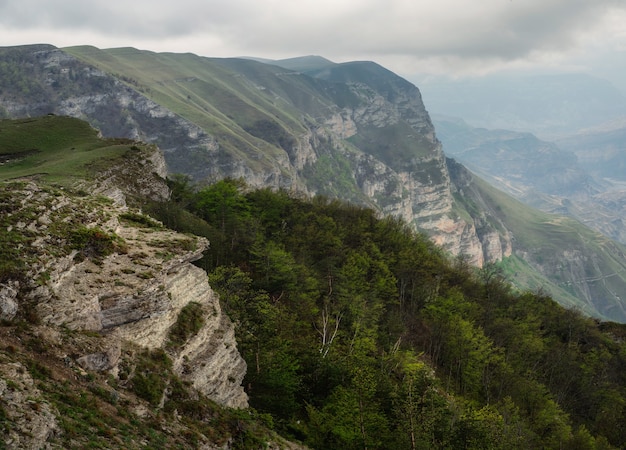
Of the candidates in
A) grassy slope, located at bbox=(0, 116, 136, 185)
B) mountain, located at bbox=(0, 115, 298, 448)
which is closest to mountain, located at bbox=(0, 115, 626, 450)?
mountain, located at bbox=(0, 115, 298, 448)

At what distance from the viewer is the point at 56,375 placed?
62.2ft

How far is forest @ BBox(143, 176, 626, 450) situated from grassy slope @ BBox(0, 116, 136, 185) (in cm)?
1261

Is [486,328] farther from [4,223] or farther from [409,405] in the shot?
[4,223]

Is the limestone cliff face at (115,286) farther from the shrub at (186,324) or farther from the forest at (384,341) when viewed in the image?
the forest at (384,341)

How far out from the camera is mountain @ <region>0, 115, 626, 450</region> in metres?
20.7

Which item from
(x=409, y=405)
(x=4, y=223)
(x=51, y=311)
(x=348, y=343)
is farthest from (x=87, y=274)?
(x=348, y=343)

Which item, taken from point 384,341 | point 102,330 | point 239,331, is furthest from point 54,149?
point 384,341

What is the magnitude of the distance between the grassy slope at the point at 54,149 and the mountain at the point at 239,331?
0.49 meters

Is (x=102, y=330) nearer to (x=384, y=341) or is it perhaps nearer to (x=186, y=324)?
(x=186, y=324)

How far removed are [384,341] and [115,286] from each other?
44.8 metres

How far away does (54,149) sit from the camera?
2908 inches

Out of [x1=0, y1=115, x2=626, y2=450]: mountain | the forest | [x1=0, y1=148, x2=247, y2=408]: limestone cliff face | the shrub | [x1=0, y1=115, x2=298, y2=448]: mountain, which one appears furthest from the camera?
the forest

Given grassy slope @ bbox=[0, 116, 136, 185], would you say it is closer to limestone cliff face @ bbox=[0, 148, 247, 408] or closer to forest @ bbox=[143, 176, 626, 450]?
forest @ bbox=[143, 176, 626, 450]

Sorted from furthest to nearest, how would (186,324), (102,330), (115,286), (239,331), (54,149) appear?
Answer: (54,149), (239,331), (186,324), (115,286), (102,330)
